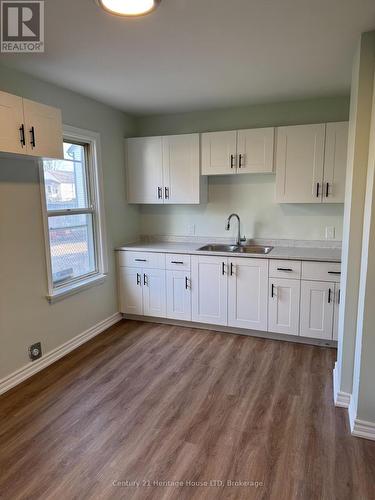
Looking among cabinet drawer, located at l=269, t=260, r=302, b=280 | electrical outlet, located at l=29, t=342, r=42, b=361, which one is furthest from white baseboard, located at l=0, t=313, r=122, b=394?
cabinet drawer, located at l=269, t=260, r=302, b=280

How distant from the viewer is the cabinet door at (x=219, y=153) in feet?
12.1

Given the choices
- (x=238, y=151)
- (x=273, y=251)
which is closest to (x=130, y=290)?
(x=273, y=251)

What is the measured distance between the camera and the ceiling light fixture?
156 centimetres

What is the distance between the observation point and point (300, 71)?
8.93 feet

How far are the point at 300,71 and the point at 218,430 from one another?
2.77 metres

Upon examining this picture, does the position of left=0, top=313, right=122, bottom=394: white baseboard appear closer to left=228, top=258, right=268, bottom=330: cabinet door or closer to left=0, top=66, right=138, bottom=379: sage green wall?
left=0, top=66, right=138, bottom=379: sage green wall

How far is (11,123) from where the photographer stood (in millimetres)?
2252

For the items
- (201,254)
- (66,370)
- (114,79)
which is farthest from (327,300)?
(114,79)

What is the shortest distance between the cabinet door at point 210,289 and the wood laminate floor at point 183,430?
1.65ft

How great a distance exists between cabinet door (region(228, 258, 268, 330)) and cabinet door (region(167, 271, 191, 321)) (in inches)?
19.2

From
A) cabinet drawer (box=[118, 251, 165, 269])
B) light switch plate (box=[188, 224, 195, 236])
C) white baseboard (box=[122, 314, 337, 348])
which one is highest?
light switch plate (box=[188, 224, 195, 236])

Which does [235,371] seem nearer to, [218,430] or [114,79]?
[218,430]

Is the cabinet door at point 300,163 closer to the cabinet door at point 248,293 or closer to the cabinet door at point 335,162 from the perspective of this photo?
the cabinet door at point 335,162

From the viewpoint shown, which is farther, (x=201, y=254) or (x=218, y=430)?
(x=201, y=254)
